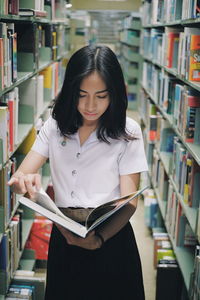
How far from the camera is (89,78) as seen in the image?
1.57 meters

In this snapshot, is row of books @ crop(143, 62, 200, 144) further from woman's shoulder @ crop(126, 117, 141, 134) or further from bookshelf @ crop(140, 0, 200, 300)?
woman's shoulder @ crop(126, 117, 141, 134)

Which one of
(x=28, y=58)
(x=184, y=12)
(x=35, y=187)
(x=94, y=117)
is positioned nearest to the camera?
(x=35, y=187)

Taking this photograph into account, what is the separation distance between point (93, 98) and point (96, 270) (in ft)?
2.18

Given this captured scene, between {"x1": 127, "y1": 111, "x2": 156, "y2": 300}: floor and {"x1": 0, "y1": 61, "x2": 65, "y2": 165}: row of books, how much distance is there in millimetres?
1413

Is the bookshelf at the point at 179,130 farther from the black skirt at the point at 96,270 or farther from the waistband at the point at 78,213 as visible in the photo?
the waistband at the point at 78,213

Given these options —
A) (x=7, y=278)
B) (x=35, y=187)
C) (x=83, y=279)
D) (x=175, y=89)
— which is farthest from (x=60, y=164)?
(x=175, y=89)

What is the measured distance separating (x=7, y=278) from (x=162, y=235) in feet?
4.68

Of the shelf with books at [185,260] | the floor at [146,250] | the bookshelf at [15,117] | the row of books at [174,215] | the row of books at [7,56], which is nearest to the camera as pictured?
the row of books at [7,56]

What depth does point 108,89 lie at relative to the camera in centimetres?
160

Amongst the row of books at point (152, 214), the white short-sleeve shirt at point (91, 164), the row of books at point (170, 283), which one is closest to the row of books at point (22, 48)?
the white short-sleeve shirt at point (91, 164)

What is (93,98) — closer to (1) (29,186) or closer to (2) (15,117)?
(1) (29,186)

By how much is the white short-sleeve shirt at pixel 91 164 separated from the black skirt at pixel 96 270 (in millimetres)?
180

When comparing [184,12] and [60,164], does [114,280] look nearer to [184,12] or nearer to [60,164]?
[60,164]

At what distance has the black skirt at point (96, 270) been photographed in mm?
1690
